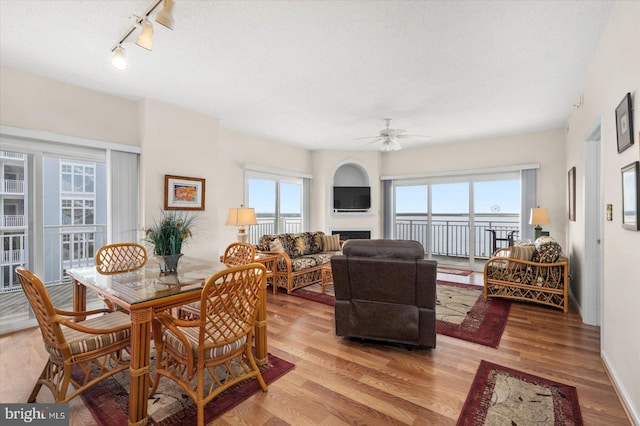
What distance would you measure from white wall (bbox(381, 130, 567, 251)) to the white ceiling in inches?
47.9

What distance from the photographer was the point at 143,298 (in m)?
1.70

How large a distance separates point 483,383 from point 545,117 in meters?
4.26

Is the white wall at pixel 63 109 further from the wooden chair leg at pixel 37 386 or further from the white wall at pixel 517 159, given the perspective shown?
the white wall at pixel 517 159

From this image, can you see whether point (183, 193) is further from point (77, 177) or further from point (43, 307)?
point (43, 307)

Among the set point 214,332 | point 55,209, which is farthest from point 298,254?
point 55,209

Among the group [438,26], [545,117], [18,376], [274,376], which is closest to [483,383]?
[274,376]

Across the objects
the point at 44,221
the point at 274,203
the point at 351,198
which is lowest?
the point at 44,221

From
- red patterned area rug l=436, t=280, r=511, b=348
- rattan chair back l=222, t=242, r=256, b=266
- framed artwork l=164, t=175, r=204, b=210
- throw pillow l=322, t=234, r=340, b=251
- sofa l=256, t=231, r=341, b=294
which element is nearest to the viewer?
red patterned area rug l=436, t=280, r=511, b=348

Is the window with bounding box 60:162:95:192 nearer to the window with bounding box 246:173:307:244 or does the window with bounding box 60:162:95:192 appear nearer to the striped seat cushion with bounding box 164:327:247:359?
the window with bounding box 246:173:307:244

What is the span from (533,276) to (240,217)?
4132 millimetres

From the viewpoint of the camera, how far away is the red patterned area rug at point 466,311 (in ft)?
9.62

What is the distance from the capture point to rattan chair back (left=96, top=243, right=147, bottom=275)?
9.02 feet

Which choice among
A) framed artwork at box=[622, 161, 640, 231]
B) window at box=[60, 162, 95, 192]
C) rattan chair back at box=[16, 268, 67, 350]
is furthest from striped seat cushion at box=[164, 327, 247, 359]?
window at box=[60, 162, 95, 192]

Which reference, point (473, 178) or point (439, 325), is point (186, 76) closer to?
point (439, 325)
